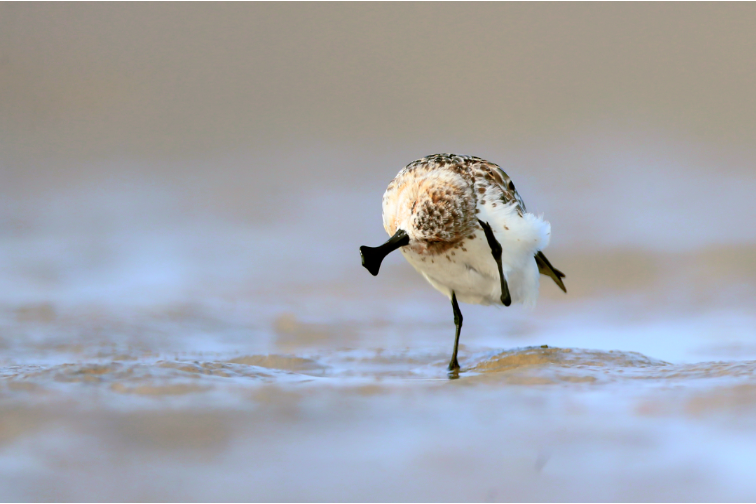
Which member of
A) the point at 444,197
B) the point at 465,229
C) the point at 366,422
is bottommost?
the point at 366,422

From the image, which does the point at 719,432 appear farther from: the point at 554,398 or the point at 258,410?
the point at 258,410

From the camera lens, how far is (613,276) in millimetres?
8930

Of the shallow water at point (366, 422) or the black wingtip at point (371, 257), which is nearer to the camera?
the shallow water at point (366, 422)

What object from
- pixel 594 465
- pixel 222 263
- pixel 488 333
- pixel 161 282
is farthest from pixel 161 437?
→ pixel 222 263

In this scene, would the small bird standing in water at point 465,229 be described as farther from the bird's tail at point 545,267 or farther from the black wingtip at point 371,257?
the bird's tail at point 545,267

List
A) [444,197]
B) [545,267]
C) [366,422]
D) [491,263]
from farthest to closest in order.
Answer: [545,267] < [491,263] < [444,197] < [366,422]

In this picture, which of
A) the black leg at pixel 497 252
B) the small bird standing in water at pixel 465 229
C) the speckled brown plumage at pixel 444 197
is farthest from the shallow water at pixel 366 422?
the speckled brown plumage at pixel 444 197

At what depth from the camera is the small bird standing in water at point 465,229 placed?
555cm

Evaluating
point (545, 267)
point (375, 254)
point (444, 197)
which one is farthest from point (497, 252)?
point (545, 267)

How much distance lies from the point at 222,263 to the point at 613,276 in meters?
3.86

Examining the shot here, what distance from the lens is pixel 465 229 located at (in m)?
5.64

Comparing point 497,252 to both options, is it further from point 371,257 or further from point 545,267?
point 545,267

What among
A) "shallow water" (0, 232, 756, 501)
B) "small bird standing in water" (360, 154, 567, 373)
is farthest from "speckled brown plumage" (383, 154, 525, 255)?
"shallow water" (0, 232, 756, 501)

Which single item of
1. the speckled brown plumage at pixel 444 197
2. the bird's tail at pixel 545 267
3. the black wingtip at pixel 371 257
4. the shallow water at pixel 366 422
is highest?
the speckled brown plumage at pixel 444 197
